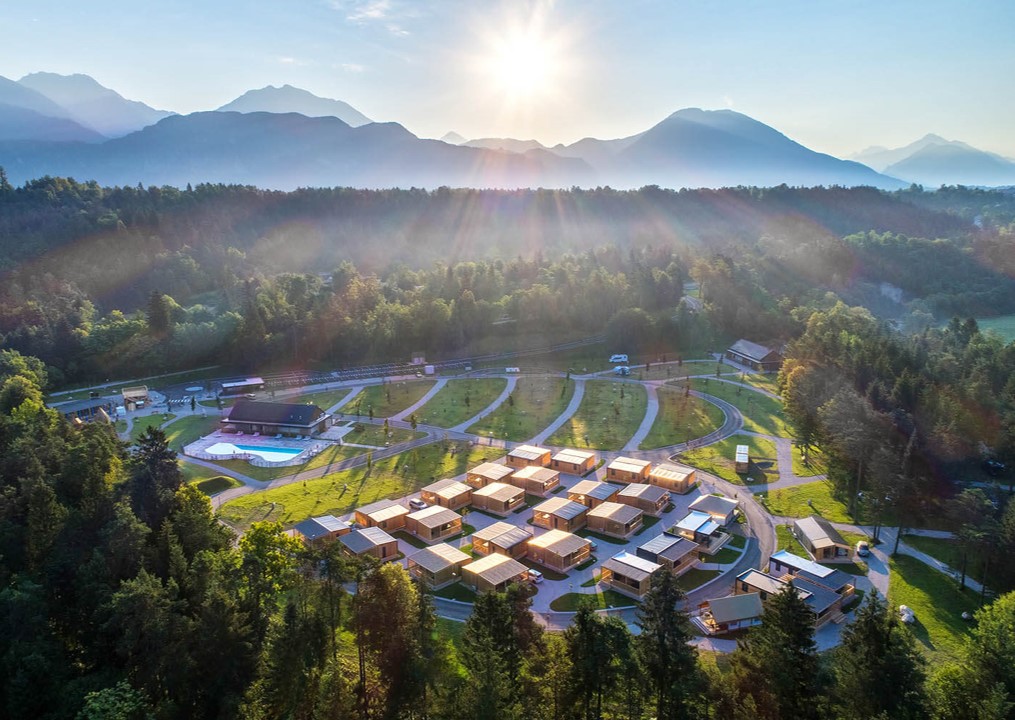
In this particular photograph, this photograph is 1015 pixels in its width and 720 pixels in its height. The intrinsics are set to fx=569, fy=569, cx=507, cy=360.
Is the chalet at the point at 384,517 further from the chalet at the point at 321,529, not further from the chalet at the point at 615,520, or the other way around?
the chalet at the point at 615,520

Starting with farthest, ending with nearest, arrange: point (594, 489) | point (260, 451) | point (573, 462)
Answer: point (260, 451) → point (573, 462) → point (594, 489)

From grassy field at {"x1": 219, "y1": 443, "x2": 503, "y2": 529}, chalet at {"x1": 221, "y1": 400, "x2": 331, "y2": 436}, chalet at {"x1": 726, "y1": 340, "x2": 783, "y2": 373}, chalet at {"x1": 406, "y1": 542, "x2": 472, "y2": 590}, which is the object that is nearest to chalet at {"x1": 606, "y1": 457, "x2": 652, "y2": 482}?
grassy field at {"x1": 219, "y1": 443, "x2": 503, "y2": 529}

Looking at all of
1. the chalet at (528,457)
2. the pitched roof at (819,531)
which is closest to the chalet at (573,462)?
the chalet at (528,457)

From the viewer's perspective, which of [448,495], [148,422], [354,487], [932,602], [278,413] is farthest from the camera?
[148,422]

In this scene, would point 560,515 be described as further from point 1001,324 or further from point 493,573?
point 1001,324

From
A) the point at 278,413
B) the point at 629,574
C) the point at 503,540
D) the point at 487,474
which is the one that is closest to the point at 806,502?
the point at 629,574

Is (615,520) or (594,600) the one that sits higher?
(615,520)

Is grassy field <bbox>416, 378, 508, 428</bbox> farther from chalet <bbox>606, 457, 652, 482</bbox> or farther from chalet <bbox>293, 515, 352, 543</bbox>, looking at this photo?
chalet <bbox>293, 515, 352, 543</bbox>
